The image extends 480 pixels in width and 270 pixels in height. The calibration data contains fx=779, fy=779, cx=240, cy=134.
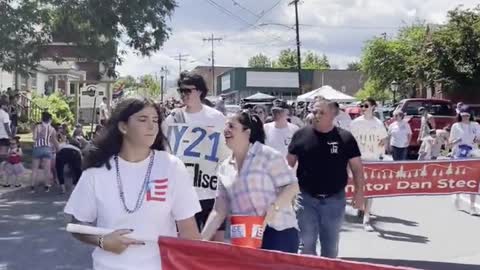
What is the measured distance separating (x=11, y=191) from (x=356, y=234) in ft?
27.2

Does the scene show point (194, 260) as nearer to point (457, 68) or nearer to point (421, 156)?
point (421, 156)

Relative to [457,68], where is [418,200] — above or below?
below

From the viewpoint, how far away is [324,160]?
6.41 metres

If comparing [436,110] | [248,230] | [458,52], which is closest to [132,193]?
[248,230]

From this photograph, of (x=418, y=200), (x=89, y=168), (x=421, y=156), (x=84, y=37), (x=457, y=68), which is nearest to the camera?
(x=89, y=168)

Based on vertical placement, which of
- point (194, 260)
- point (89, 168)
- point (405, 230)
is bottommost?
point (405, 230)

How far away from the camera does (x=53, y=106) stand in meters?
35.6

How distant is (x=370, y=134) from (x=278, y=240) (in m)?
6.63

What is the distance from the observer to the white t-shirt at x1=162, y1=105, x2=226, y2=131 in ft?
20.6

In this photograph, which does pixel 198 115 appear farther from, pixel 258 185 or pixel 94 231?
pixel 94 231

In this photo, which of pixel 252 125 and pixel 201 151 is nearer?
pixel 252 125

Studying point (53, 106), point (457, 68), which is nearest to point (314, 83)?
Answer: point (457, 68)

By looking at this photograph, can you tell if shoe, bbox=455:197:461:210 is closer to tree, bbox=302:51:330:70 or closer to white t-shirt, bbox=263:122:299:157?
white t-shirt, bbox=263:122:299:157

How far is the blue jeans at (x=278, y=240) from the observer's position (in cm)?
508
